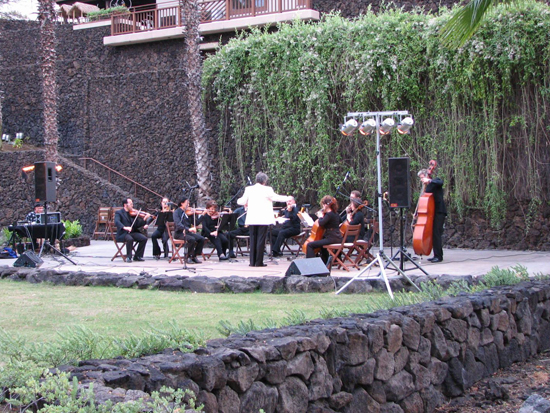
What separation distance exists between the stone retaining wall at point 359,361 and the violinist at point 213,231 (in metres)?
6.28

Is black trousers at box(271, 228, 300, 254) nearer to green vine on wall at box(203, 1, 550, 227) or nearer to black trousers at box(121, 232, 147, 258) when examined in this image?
black trousers at box(121, 232, 147, 258)

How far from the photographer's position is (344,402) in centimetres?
509

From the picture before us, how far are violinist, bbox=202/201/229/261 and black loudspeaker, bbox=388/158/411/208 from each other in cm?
431

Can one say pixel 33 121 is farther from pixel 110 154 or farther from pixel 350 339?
pixel 350 339

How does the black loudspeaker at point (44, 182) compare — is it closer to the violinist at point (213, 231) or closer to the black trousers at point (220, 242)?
the violinist at point (213, 231)

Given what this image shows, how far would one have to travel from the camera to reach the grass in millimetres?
6562

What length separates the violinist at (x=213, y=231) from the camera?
12.7 meters

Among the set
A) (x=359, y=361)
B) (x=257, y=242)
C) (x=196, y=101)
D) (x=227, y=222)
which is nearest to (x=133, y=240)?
(x=227, y=222)

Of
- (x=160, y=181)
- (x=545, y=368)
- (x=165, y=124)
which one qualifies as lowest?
(x=545, y=368)

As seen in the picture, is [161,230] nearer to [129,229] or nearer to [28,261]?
[129,229]

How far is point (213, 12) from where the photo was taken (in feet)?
71.7

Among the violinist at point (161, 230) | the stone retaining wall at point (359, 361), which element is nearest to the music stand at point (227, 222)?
the violinist at point (161, 230)

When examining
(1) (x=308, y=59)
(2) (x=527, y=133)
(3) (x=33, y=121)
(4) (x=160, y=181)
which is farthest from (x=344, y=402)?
(3) (x=33, y=121)

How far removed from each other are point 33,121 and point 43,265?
16160 millimetres
